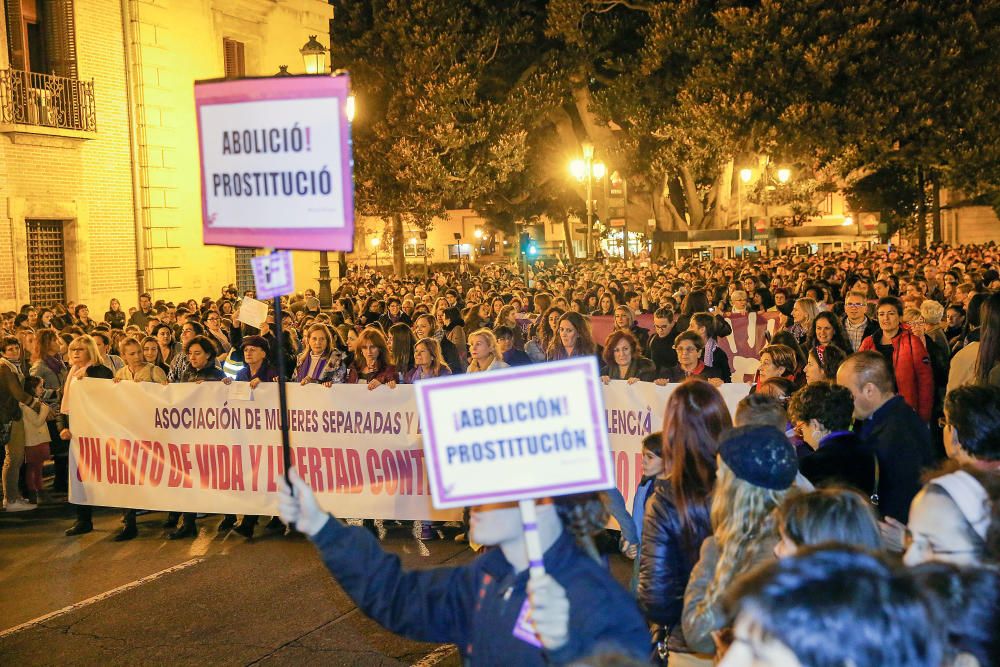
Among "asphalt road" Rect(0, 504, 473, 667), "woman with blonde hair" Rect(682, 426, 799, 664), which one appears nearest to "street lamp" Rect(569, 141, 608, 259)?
"asphalt road" Rect(0, 504, 473, 667)

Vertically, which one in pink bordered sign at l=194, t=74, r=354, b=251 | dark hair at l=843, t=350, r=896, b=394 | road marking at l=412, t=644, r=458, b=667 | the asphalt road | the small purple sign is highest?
pink bordered sign at l=194, t=74, r=354, b=251

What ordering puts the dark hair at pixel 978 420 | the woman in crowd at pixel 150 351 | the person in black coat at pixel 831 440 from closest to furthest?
the dark hair at pixel 978 420
the person in black coat at pixel 831 440
the woman in crowd at pixel 150 351

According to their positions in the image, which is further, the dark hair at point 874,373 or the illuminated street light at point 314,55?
the illuminated street light at point 314,55

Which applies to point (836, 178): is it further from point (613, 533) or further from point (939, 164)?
point (613, 533)

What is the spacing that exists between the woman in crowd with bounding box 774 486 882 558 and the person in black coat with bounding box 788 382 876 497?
176 cm

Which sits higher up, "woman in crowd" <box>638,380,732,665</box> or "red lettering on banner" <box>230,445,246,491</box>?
"woman in crowd" <box>638,380,732,665</box>

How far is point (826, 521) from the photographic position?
9.48 feet

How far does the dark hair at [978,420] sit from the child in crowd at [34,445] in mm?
8567

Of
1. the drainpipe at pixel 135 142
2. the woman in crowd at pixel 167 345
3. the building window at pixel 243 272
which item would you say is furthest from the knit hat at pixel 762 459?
the building window at pixel 243 272

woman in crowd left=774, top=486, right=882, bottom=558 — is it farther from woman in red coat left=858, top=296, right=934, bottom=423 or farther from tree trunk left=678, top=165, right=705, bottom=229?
tree trunk left=678, top=165, right=705, bottom=229

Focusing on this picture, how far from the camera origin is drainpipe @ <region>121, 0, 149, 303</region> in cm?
2172

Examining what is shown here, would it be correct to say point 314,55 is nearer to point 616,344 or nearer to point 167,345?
point 167,345

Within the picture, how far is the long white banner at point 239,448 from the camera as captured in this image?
8.62 meters

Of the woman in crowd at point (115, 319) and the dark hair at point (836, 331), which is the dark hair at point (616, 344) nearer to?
the dark hair at point (836, 331)
